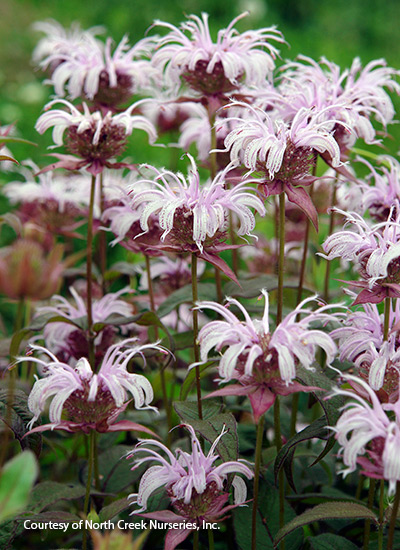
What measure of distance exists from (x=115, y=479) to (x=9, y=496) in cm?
71

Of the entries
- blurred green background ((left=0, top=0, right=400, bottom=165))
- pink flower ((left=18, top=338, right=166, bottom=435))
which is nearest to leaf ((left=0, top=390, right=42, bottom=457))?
pink flower ((left=18, top=338, right=166, bottom=435))

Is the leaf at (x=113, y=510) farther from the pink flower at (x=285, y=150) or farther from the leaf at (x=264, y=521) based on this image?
the pink flower at (x=285, y=150)

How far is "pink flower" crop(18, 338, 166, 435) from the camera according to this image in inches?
41.0

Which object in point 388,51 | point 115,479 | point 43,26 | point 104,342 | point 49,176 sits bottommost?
point 115,479

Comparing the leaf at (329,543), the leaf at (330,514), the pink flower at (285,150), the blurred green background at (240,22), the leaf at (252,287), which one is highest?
the blurred green background at (240,22)

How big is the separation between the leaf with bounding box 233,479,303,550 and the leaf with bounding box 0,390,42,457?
0.39m

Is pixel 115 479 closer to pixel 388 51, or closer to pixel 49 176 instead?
pixel 49 176

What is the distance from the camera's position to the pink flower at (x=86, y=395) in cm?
104

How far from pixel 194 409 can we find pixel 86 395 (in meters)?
0.20

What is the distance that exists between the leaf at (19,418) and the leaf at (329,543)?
1.67 feet

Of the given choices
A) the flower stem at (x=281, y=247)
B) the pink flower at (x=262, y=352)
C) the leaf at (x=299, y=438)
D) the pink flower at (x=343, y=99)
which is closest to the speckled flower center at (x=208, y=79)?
the pink flower at (x=343, y=99)

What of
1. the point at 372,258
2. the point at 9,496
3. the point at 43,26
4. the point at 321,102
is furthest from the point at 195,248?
the point at 43,26

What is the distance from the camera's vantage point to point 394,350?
105 cm

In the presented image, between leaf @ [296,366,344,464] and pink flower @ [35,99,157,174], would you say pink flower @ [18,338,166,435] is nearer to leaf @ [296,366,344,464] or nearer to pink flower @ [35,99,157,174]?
leaf @ [296,366,344,464]
